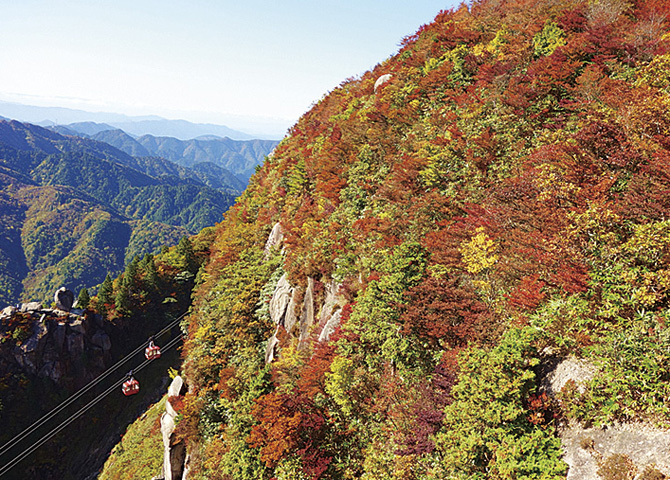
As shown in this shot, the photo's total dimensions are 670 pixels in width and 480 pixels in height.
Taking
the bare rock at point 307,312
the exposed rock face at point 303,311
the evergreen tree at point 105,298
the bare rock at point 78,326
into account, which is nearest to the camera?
the exposed rock face at point 303,311

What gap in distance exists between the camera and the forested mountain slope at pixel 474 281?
7047 mm

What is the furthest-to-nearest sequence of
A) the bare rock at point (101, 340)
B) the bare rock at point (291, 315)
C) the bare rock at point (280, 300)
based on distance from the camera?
1. the bare rock at point (101, 340)
2. the bare rock at point (280, 300)
3. the bare rock at point (291, 315)

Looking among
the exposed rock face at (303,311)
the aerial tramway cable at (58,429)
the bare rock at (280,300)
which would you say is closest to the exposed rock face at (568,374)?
the exposed rock face at (303,311)

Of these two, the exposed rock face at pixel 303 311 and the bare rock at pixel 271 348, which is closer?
the exposed rock face at pixel 303 311

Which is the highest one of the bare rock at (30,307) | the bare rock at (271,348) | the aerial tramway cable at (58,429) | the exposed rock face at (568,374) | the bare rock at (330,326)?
the exposed rock face at (568,374)

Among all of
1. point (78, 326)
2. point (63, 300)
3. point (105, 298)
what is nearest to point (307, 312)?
point (78, 326)

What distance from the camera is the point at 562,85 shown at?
1408 cm

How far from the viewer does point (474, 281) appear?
1027 cm

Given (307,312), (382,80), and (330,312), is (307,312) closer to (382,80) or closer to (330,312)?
(330,312)

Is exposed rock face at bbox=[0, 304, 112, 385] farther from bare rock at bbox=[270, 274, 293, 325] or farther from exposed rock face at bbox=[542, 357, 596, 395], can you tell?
exposed rock face at bbox=[542, 357, 596, 395]

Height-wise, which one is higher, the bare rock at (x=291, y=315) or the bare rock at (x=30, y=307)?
the bare rock at (x=291, y=315)

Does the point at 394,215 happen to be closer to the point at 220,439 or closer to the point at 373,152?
the point at 373,152

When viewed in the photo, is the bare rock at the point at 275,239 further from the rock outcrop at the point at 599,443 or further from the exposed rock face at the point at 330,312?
the rock outcrop at the point at 599,443

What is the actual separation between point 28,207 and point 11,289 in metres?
78.5
